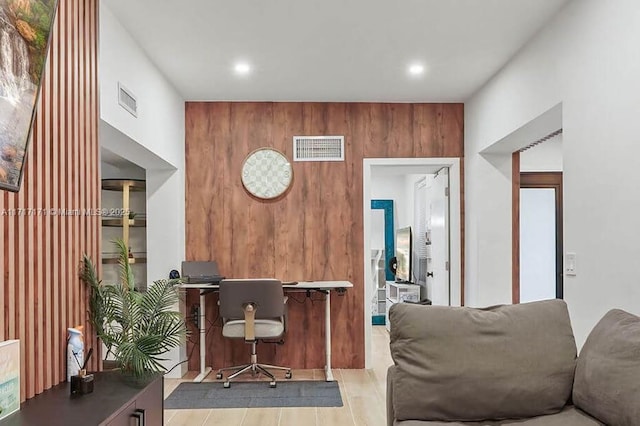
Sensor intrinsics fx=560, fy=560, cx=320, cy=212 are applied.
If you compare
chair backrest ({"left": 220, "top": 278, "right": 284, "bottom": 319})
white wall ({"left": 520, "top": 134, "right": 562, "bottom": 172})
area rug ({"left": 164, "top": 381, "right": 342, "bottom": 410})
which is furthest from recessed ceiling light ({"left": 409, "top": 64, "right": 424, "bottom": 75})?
area rug ({"left": 164, "top": 381, "right": 342, "bottom": 410})

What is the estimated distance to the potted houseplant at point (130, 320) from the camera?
262 centimetres

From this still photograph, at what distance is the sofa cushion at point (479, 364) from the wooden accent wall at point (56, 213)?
57.2 inches

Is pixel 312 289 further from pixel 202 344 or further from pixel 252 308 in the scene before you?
pixel 202 344

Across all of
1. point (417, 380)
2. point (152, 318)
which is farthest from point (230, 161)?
point (417, 380)

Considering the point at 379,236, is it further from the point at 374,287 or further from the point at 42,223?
the point at 42,223

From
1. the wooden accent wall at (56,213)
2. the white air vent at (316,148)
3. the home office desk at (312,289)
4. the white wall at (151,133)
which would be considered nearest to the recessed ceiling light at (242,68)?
the white wall at (151,133)

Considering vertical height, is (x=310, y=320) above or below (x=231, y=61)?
below

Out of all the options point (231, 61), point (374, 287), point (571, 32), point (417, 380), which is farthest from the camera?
point (374, 287)

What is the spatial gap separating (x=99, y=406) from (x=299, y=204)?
3.61 metres

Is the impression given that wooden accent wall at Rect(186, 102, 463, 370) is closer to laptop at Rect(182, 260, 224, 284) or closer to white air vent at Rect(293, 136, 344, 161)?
white air vent at Rect(293, 136, 344, 161)

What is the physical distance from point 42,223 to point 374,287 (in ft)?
21.8

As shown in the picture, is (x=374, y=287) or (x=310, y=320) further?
(x=374, y=287)

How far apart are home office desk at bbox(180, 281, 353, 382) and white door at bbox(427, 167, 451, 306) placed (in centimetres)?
106

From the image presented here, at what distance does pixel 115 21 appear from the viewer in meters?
3.44
